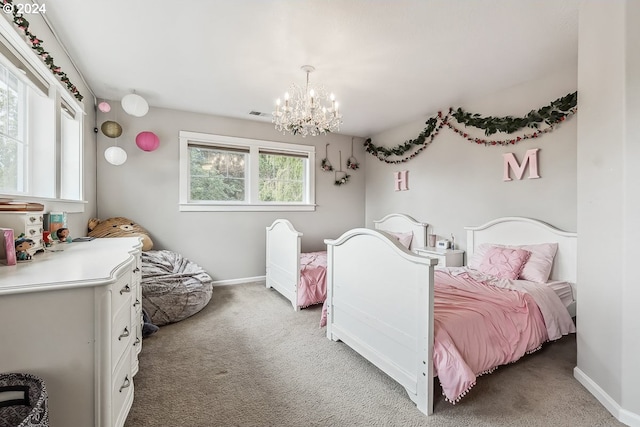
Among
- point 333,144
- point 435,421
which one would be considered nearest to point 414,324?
point 435,421

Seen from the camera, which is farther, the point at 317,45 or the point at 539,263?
the point at 539,263

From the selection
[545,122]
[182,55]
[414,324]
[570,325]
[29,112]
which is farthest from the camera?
[545,122]

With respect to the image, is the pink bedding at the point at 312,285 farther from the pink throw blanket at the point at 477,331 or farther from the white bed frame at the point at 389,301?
the pink throw blanket at the point at 477,331

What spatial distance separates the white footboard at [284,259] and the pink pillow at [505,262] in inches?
75.5

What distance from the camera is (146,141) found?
11.7 ft

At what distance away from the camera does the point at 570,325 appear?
2355mm

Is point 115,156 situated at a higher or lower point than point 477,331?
higher

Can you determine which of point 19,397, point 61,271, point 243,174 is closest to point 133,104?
point 243,174

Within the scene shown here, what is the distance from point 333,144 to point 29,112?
382 cm

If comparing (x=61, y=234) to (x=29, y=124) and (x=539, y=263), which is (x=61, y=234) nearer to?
(x=29, y=124)

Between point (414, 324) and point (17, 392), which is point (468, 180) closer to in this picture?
point (414, 324)

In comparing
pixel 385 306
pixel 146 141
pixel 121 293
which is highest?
pixel 146 141

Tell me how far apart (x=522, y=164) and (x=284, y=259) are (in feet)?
9.16

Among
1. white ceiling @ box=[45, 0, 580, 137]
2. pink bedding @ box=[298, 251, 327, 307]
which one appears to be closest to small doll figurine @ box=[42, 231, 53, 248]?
white ceiling @ box=[45, 0, 580, 137]
